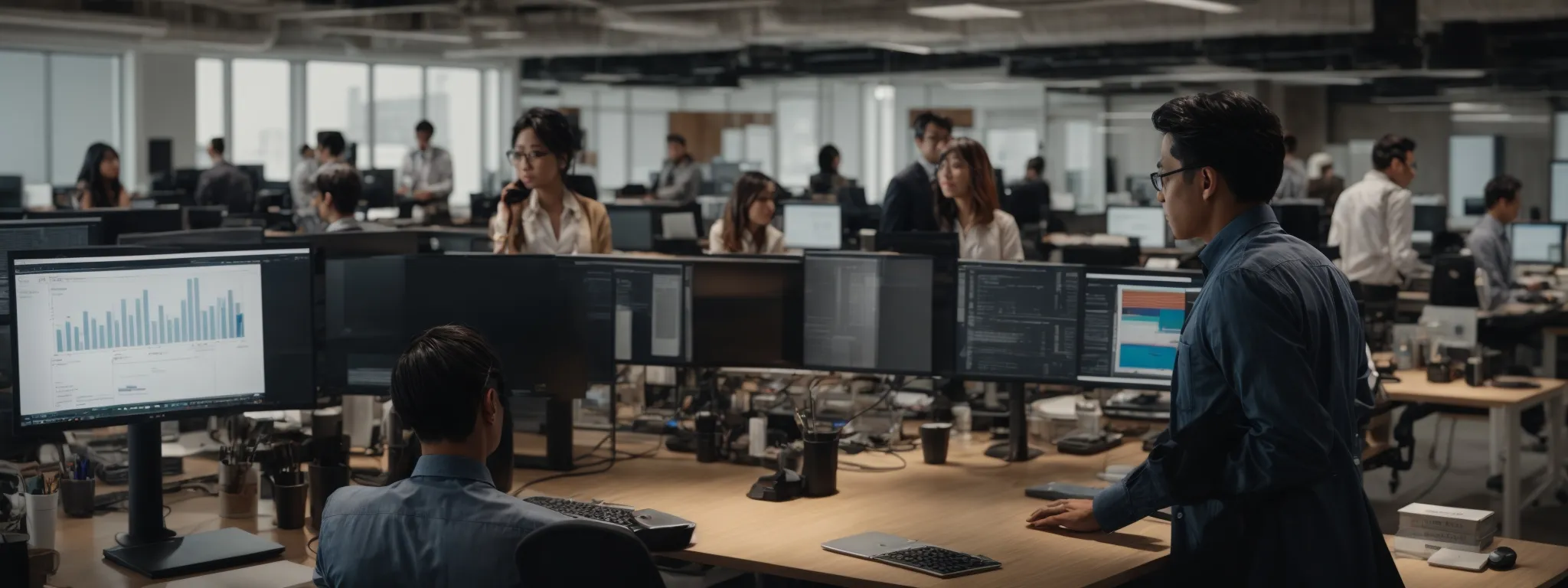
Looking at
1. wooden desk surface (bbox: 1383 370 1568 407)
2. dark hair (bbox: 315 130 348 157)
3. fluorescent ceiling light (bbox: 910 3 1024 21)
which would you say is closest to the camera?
wooden desk surface (bbox: 1383 370 1568 407)

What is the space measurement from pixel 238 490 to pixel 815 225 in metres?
8.30

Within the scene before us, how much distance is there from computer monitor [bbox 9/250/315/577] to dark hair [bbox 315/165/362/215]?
303 centimetres

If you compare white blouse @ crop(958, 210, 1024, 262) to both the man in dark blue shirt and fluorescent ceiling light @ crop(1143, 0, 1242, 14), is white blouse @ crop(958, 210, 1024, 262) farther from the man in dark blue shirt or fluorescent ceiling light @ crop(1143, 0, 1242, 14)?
fluorescent ceiling light @ crop(1143, 0, 1242, 14)

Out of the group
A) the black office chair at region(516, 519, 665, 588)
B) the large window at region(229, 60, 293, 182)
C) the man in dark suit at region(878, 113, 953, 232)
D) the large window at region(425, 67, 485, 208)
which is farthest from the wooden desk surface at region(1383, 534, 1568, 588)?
the large window at region(425, 67, 485, 208)

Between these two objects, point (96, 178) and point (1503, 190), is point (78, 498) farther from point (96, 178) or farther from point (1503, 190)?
point (1503, 190)

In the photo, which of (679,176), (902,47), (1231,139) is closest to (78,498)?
(1231,139)

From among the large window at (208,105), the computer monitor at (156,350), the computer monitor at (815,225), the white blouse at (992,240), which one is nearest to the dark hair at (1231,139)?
the computer monitor at (156,350)

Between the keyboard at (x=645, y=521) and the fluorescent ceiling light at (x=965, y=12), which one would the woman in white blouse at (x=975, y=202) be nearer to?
the keyboard at (x=645, y=521)

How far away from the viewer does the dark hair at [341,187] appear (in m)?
6.07

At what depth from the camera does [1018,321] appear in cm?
382

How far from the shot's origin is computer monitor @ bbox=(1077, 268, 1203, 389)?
371 cm

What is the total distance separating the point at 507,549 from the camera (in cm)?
202

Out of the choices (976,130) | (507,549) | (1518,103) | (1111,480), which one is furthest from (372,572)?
(976,130)

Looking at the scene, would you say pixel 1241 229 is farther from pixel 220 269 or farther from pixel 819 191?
pixel 819 191
